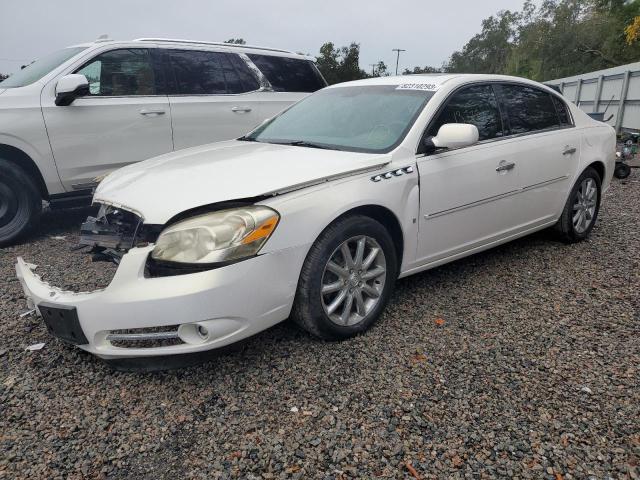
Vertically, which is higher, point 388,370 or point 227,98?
point 227,98

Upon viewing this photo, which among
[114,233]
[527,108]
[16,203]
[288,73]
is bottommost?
[16,203]

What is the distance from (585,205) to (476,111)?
181cm

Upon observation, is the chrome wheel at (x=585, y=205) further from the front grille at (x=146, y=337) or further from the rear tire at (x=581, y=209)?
the front grille at (x=146, y=337)

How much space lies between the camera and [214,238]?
2.38 m

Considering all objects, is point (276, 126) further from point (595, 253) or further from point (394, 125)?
point (595, 253)

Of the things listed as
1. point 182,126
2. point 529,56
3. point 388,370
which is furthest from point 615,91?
point 529,56

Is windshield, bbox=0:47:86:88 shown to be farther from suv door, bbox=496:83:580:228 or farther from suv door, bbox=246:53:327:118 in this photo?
suv door, bbox=496:83:580:228

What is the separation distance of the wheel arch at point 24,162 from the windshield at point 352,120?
2242 mm

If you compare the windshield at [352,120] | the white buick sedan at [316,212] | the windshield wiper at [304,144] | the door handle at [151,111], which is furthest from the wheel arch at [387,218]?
the door handle at [151,111]

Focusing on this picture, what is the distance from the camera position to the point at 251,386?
2.54 meters

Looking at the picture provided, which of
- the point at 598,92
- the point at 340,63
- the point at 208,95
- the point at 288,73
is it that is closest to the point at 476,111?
the point at 208,95

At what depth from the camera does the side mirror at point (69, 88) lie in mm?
4410

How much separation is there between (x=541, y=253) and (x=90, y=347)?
375cm

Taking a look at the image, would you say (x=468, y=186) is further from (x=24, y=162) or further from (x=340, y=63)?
(x=340, y=63)
